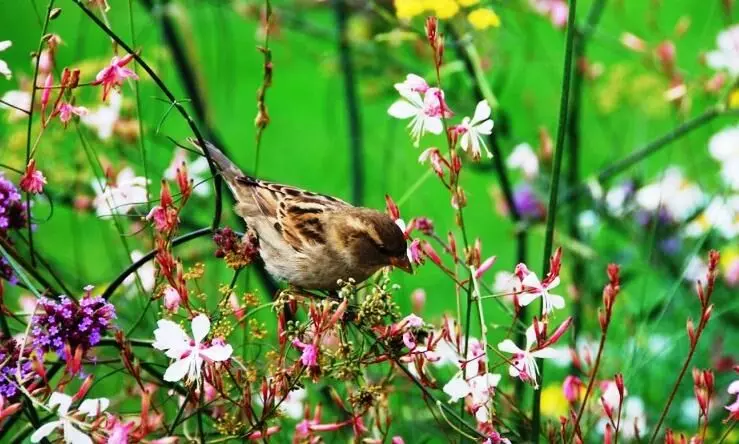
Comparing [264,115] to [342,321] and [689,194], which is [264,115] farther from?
[689,194]

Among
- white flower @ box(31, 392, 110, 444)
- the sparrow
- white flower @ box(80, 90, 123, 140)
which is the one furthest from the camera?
white flower @ box(80, 90, 123, 140)

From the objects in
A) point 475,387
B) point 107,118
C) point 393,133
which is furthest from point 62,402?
point 393,133

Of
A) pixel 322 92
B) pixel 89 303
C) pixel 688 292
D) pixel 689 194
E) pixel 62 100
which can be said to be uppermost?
pixel 322 92

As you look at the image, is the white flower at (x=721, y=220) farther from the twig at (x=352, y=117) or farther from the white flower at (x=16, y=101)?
the white flower at (x=16, y=101)

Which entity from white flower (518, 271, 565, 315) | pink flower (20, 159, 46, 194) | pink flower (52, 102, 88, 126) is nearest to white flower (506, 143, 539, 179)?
white flower (518, 271, 565, 315)

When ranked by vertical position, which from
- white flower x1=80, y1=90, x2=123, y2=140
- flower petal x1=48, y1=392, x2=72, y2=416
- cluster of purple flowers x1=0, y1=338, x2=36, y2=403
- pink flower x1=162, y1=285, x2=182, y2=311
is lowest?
flower petal x1=48, y1=392, x2=72, y2=416

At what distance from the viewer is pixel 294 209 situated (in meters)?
2.46

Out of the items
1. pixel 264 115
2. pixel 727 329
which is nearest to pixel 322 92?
pixel 727 329

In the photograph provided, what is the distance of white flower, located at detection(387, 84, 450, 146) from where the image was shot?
5.70 feet

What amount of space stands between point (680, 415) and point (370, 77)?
1489mm

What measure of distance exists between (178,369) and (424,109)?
57cm

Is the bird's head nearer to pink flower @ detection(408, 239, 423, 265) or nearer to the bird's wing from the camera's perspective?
the bird's wing

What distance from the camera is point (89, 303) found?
157 cm

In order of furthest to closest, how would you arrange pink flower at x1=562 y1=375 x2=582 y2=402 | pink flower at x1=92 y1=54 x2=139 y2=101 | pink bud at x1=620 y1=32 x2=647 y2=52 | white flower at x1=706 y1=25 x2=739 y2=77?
pink bud at x1=620 y1=32 x2=647 y2=52
white flower at x1=706 y1=25 x2=739 y2=77
pink flower at x1=562 y1=375 x2=582 y2=402
pink flower at x1=92 y1=54 x2=139 y2=101
